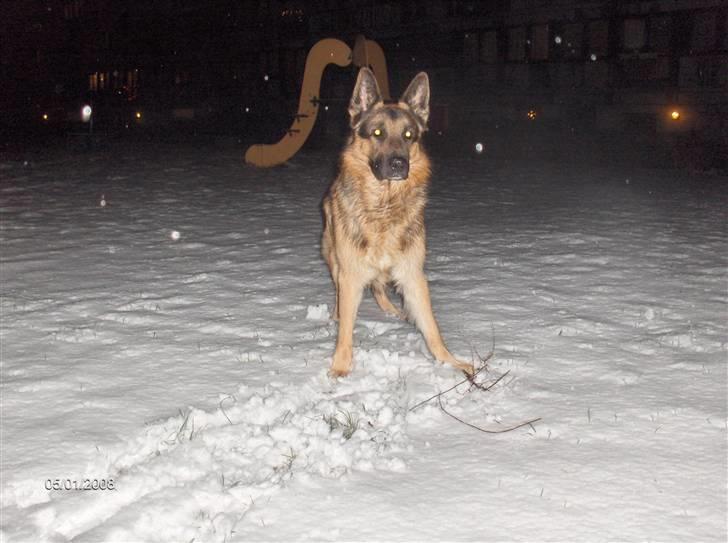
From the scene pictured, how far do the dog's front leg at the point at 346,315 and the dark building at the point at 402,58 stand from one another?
17.5 meters

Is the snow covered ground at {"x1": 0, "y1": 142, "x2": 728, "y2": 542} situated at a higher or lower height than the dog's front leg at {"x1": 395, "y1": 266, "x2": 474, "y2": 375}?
lower

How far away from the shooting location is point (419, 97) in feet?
16.5

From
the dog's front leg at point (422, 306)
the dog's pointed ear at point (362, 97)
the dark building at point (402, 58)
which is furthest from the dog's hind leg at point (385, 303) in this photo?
the dark building at point (402, 58)

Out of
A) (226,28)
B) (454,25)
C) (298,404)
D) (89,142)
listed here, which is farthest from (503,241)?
(226,28)

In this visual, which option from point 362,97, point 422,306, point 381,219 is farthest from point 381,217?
point 362,97

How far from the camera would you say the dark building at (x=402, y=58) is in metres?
20.0

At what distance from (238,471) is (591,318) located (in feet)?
11.7

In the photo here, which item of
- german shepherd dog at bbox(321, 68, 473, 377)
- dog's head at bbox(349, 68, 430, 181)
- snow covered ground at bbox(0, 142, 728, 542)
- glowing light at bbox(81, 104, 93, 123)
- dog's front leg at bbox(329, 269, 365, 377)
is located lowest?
snow covered ground at bbox(0, 142, 728, 542)

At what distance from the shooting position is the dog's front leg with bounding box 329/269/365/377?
441 centimetres

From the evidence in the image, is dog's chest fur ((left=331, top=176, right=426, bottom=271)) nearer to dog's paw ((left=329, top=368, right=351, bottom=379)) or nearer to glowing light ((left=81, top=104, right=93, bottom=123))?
dog's paw ((left=329, top=368, right=351, bottom=379))

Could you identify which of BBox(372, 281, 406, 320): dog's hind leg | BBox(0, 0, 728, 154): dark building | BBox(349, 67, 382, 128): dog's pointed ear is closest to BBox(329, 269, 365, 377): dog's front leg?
BBox(372, 281, 406, 320): dog's hind leg

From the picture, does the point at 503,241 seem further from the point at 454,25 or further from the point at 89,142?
the point at 89,142

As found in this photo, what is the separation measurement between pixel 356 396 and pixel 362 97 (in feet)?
7.61

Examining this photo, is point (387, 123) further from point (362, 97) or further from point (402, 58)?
point (402, 58)
